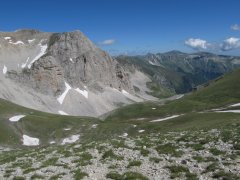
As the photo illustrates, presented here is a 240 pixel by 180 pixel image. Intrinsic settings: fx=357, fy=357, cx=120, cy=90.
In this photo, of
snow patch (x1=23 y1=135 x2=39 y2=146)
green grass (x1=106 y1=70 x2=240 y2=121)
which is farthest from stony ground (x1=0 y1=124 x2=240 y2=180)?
green grass (x1=106 y1=70 x2=240 y2=121)

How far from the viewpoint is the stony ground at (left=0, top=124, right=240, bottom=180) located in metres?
24.1

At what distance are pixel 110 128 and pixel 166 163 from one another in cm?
8603

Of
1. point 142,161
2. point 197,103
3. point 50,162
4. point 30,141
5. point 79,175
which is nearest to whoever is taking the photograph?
point 79,175

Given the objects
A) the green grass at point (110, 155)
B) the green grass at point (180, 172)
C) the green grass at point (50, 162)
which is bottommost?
the green grass at point (180, 172)

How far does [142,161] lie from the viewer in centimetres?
2759

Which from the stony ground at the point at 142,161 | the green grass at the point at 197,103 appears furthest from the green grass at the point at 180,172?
the green grass at the point at 197,103

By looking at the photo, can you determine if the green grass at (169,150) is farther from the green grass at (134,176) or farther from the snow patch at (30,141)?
the snow patch at (30,141)

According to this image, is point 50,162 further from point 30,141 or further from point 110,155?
point 30,141

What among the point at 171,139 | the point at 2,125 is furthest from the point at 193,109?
the point at 171,139

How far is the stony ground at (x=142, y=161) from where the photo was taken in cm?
2414

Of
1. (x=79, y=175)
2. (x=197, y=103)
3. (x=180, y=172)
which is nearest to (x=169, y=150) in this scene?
(x=180, y=172)

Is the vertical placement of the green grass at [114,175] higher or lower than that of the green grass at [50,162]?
lower

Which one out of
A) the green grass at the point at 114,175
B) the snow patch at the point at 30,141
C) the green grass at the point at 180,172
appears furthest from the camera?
the snow patch at the point at 30,141

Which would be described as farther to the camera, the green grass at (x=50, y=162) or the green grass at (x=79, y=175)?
the green grass at (x=50, y=162)
